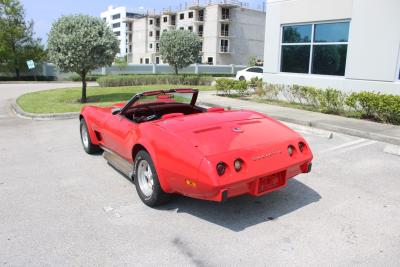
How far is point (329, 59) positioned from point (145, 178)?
30.7 feet

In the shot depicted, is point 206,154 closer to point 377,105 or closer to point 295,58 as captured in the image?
point 377,105

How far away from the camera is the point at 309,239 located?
136 inches

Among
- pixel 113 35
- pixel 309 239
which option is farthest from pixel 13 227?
pixel 113 35

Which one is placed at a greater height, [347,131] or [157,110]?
[157,110]

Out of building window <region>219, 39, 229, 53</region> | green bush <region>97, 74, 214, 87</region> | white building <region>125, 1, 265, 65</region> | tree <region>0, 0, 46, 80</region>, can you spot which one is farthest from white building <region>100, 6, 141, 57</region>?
green bush <region>97, 74, 214, 87</region>

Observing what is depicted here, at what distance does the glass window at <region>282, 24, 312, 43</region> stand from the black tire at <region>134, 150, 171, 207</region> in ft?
32.6

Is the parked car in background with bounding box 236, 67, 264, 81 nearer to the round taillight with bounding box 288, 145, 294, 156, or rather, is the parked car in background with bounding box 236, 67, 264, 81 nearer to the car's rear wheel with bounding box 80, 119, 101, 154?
the car's rear wheel with bounding box 80, 119, 101, 154

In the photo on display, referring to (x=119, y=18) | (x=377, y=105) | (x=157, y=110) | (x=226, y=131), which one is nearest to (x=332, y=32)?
(x=377, y=105)

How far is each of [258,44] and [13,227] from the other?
2671 inches

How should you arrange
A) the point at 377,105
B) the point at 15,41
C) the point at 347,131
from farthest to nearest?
the point at 15,41 < the point at 377,105 < the point at 347,131

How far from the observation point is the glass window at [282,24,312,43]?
1242 centimetres

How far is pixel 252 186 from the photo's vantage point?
3.65 metres

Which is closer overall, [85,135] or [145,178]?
[145,178]

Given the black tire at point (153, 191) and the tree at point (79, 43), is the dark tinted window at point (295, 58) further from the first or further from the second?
the black tire at point (153, 191)
